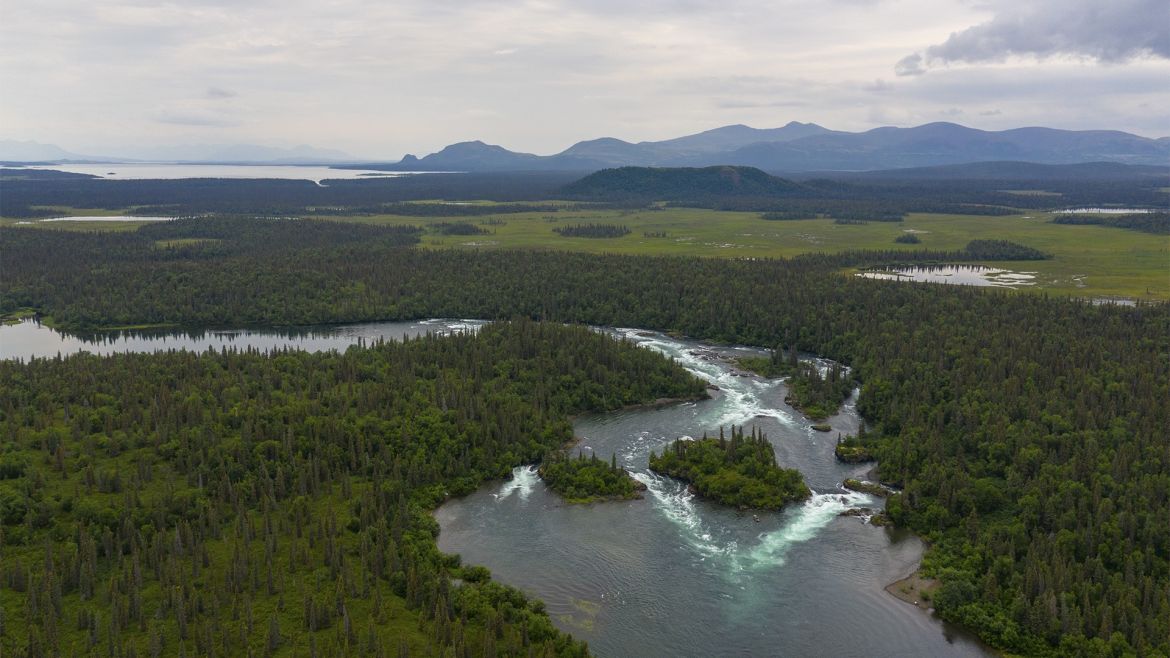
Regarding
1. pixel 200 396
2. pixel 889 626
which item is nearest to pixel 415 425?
pixel 200 396

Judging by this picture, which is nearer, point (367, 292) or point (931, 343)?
point (931, 343)

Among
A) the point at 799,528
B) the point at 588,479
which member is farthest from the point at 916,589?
the point at 588,479

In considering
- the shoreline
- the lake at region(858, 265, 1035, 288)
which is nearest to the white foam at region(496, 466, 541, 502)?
the shoreline

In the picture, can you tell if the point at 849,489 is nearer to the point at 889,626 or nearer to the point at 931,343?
the point at 889,626

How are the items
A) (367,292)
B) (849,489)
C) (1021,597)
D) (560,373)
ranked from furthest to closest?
1. (367,292)
2. (560,373)
3. (849,489)
4. (1021,597)

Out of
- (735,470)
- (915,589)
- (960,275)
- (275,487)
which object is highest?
(960,275)

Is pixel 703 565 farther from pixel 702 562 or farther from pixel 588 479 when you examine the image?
pixel 588 479
